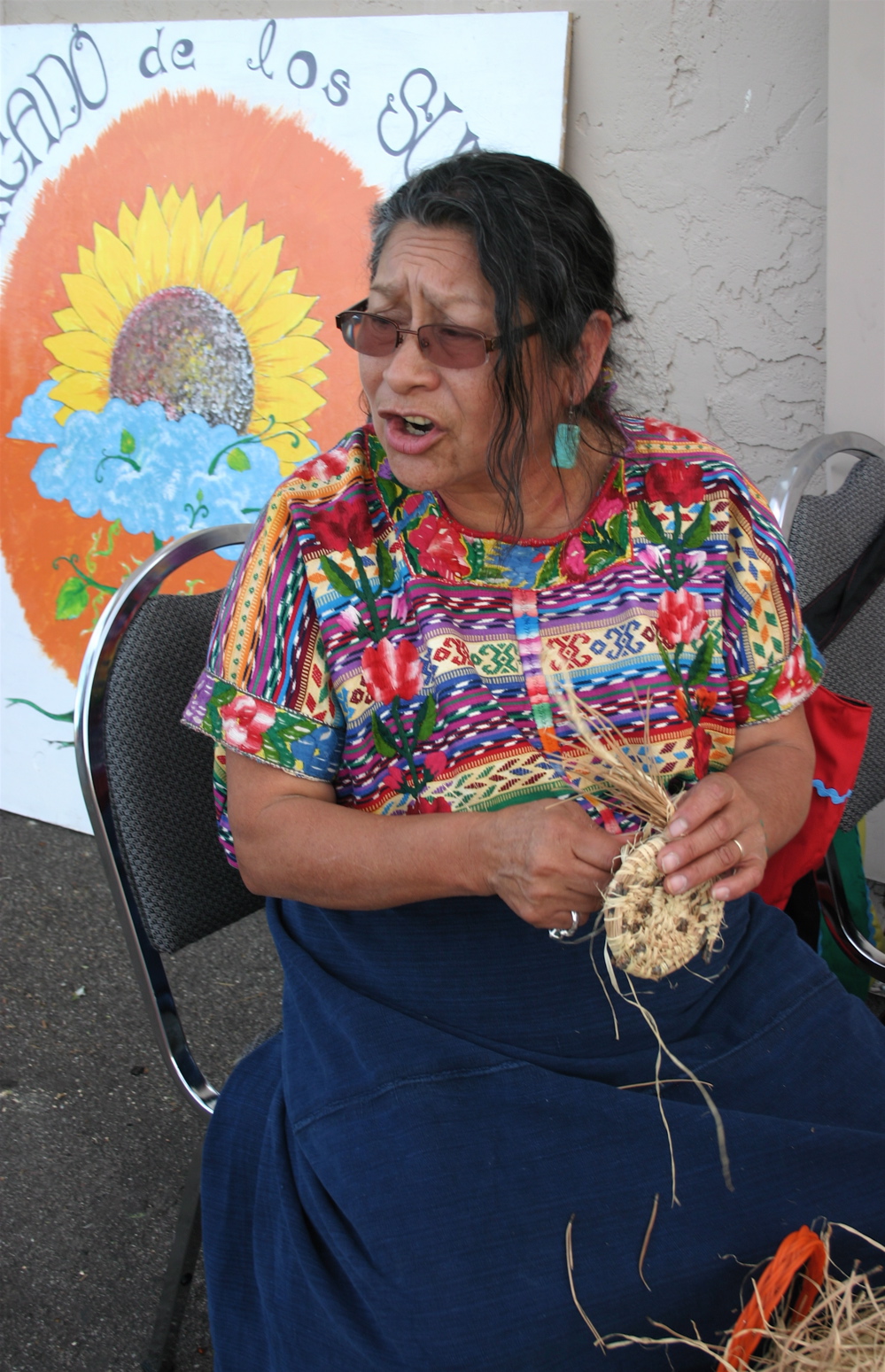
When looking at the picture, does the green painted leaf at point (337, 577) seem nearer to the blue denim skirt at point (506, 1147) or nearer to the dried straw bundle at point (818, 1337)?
the blue denim skirt at point (506, 1147)

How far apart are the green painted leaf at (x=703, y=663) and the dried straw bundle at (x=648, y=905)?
0.99 ft

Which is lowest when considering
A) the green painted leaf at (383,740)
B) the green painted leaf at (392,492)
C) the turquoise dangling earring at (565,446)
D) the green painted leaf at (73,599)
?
the green painted leaf at (73,599)

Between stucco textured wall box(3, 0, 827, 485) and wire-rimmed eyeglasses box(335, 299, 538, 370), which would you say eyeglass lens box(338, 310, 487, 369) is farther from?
stucco textured wall box(3, 0, 827, 485)

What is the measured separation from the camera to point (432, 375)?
4.66 feet

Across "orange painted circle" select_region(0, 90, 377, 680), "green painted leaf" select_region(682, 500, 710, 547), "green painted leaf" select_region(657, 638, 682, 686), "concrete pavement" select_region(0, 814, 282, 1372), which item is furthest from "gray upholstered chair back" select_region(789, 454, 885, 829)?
"concrete pavement" select_region(0, 814, 282, 1372)

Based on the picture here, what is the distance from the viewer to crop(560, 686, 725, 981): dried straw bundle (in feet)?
3.73

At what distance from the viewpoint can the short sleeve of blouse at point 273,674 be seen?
55.2 inches

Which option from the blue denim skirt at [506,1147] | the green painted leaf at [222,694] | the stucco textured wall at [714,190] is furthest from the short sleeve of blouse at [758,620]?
the stucco textured wall at [714,190]

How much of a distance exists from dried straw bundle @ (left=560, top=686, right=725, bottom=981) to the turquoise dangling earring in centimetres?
44

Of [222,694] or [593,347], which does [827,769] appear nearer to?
[593,347]

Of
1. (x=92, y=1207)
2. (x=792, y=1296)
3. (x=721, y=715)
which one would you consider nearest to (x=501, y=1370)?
(x=792, y=1296)

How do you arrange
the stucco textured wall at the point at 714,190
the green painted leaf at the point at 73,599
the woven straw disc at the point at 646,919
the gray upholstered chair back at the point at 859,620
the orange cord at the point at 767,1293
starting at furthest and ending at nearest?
the green painted leaf at the point at 73,599 → the stucco textured wall at the point at 714,190 → the gray upholstered chair back at the point at 859,620 → the woven straw disc at the point at 646,919 → the orange cord at the point at 767,1293

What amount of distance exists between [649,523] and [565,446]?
0.17 metres

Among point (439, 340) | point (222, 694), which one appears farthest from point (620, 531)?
point (222, 694)
